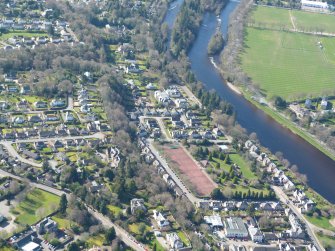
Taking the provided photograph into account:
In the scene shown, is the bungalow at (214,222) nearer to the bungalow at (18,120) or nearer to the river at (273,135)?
the river at (273,135)

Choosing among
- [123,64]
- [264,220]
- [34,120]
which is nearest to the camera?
[264,220]

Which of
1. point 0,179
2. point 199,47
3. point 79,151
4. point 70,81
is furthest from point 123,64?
point 0,179

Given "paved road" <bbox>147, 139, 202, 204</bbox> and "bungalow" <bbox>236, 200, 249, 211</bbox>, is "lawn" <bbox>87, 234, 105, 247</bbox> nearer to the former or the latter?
"paved road" <bbox>147, 139, 202, 204</bbox>

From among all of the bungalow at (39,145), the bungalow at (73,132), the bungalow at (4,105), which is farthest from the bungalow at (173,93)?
the bungalow at (39,145)

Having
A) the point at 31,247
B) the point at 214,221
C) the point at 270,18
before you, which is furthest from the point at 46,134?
the point at 270,18

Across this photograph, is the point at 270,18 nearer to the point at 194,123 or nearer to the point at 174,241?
the point at 194,123

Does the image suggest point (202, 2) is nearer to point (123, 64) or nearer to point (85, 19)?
point (85, 19)
